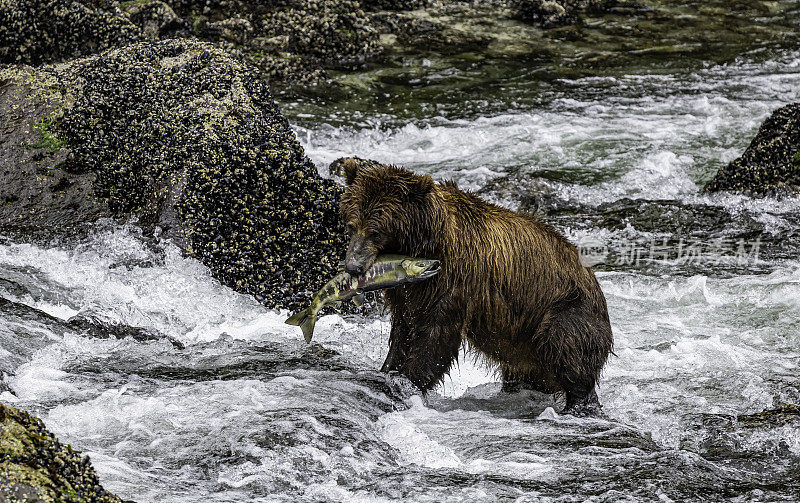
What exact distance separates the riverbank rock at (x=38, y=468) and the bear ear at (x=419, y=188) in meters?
2.34

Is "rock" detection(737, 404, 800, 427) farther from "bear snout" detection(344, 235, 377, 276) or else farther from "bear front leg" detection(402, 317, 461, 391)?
"bear snout" detection(344, 235, 377, 276)

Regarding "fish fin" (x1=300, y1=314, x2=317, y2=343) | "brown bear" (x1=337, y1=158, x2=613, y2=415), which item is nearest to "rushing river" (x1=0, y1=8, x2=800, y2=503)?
"brown bear" (x1=337, y1=158, x2=613, y2=415)

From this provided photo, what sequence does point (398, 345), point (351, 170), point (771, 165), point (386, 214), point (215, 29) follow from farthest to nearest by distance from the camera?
1. point (215, 29)
2. point (771, 165)
3. point (398, 345)
4. point (351, 170)
5. point (386, 214)

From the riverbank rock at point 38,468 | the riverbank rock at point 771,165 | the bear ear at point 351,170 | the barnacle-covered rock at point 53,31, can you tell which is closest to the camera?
the riverbank rock at point 38,468

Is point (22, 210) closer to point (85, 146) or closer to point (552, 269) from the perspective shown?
point (85, 146)

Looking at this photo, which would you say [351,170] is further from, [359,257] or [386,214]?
[359,257]

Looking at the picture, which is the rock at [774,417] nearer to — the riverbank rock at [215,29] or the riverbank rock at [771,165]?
the riverbank rock at [771,165]

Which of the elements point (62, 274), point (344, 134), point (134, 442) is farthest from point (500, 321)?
point (344, 134)

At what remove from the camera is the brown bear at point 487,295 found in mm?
5227

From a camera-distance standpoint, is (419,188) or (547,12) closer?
(419,188)

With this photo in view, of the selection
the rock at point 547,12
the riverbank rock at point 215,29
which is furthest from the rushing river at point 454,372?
the rock at point 547,12

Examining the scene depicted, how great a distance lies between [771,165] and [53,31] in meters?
8.82

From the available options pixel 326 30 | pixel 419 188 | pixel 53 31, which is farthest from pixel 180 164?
pixel 326 30

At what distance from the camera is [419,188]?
200 inches
